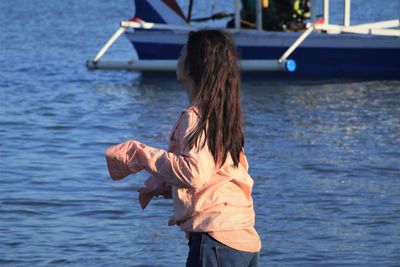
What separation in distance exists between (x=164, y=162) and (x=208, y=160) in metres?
0.14

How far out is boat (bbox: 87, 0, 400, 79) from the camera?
49.4 ft

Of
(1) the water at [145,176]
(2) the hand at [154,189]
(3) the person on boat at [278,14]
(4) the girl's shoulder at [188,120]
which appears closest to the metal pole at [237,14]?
(3) the person on boat at [278,14]

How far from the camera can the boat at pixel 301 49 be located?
15055 millimetres

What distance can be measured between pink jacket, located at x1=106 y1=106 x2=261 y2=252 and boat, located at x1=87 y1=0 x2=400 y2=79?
36.1ft

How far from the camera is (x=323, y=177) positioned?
9094mm

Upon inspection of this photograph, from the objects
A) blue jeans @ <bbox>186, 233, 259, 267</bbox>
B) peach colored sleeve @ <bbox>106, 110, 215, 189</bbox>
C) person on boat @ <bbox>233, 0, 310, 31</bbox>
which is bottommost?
person on boat @ <bbox>233, 0, 310, 31</bbox>

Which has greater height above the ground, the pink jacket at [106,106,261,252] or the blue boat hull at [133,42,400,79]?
the pink jacket at [106,106,261,252]

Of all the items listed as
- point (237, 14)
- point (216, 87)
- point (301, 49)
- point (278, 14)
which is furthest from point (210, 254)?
point (278, 14)

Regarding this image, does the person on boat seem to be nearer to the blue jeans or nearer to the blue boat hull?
the blue boat hull

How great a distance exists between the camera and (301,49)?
A: 51.4 feet

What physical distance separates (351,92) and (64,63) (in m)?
5.79

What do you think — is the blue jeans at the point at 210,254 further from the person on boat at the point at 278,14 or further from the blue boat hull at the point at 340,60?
the person on boat at the point at 278,14

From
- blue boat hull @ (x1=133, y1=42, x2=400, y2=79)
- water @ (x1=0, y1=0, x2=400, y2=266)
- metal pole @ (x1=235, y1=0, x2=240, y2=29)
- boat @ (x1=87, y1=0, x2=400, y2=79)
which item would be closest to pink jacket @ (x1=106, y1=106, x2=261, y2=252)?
water @ (x1=0, y1=0, x2=400, y2=266)

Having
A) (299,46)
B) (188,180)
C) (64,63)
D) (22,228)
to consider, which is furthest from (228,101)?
→ (64,63)
